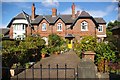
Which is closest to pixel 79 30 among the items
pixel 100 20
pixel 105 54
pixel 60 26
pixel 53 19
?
pixel 60 26

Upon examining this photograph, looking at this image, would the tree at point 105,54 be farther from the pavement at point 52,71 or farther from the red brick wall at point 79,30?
the red brick wall at point 79,30

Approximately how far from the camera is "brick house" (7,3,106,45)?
29703 mm

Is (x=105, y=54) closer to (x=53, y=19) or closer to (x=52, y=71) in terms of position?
(x=52, y=71)

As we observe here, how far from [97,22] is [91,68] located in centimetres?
2745

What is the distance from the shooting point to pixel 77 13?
31.6 meters

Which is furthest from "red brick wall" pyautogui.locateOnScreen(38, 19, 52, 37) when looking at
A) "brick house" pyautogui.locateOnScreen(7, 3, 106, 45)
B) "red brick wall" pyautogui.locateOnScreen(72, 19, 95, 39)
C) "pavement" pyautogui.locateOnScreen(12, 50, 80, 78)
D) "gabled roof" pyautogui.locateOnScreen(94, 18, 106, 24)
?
"pavement" pyautogui.locateOnScreen(12, 50, 80, 78)

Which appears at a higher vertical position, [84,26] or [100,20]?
[100,20]

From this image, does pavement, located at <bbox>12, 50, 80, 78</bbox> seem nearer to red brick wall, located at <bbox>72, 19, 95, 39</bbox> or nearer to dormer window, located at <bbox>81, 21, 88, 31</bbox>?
red brick wall, located at <bbox>72, 19, 95, 39</bbox>

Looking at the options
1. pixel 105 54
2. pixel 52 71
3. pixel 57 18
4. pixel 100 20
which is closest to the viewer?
pixel 52 71

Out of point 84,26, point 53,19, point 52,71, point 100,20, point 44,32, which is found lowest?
point 52,71

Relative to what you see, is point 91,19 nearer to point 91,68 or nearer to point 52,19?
point 52,19

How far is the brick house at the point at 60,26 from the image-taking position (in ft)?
97.5

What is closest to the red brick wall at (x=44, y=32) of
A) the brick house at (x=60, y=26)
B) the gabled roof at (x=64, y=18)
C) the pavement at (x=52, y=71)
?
Answer: the brick house at (x=60, y=26)

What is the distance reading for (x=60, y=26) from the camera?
30609mm
